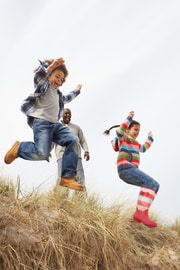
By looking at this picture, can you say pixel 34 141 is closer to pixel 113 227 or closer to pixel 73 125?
pixel 113 227

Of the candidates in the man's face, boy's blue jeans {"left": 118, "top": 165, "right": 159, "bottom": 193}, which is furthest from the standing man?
boy's blue jeans {"left": 118, "top": 165, "right": 159, "bottom": 193}

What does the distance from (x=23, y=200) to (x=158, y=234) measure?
2730 mm

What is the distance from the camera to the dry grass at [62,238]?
377 centimetres

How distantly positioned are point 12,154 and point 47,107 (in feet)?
2.35

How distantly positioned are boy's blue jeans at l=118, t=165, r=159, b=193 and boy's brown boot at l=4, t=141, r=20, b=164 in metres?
1.70

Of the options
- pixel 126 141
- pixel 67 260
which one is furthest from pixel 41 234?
pixel 126 141

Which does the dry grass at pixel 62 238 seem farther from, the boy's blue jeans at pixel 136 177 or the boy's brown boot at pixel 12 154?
the boy's blue jeans at pixel 136 177

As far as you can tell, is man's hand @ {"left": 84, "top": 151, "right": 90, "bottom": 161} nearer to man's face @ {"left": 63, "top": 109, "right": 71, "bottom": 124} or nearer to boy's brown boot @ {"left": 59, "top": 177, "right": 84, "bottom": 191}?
man's face @ {"left": 63, "top": 109, "right": 71, "bottom": 124}

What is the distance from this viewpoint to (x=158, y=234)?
6309 mm

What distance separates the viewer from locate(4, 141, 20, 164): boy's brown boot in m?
5.10

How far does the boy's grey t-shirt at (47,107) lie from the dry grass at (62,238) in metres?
0.90

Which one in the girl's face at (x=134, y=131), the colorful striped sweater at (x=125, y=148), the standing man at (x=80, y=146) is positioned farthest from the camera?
the standing man at (x=80, y=146)

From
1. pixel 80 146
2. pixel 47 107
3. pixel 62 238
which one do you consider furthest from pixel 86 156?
pixel 62 238

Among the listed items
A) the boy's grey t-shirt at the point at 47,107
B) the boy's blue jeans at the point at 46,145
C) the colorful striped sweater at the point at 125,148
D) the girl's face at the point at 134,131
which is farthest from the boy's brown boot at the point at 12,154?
the girl's face at the point at 134,131
